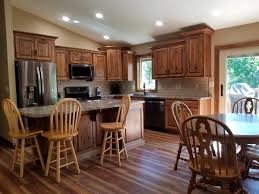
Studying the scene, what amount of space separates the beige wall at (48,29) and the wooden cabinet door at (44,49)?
0.86 meters

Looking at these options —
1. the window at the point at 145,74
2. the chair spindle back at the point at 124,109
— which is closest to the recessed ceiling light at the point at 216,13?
the chair spindle back at the point at 124,109

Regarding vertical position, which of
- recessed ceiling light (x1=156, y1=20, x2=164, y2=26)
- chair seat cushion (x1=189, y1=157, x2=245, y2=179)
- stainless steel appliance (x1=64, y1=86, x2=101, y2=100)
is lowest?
chair seat cushion (x1=189, y1=157, x2=245, y2=179)

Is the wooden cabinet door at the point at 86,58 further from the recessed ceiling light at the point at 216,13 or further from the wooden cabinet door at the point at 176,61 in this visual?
the recessed ceiling light at the point at 216,13

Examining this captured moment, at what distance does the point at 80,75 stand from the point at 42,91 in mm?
1494

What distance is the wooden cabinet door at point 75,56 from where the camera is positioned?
5570 mm

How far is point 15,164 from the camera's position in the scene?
10.6 ft

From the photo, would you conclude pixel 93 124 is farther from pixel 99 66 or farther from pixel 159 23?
pixel 99 66

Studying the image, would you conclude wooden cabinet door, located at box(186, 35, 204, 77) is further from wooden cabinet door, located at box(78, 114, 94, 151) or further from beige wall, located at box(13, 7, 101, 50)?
beige wall, located at box(13, 7, 101, 50)

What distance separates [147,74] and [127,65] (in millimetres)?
659

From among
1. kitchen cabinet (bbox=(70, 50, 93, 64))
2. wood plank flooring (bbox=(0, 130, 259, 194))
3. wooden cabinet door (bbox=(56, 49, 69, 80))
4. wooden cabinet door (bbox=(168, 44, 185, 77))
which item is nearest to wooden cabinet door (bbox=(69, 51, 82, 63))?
kitchen cabinet (bbox=(70, 50, 93, 64))

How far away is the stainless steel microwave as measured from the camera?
5.56 meters

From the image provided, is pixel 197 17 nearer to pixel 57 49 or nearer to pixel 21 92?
pixel 57 49

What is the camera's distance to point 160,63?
5383 millimetres

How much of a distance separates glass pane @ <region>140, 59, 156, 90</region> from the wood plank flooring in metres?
3.01
